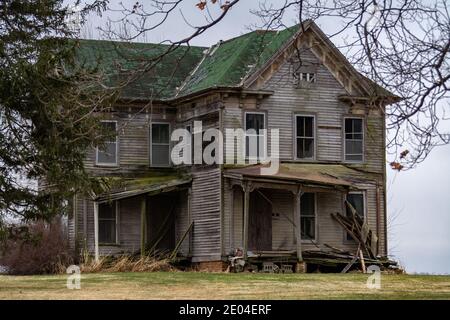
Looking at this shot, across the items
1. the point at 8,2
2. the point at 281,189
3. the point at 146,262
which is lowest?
the point at 146,262

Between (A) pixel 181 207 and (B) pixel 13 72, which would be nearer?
(B) pixel 13 72

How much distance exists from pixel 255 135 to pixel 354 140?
4.08 m

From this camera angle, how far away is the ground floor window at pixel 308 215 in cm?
3956

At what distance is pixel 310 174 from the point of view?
125ft

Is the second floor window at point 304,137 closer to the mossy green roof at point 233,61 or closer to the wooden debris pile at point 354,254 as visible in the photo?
the wooden debris pile at point 354,254

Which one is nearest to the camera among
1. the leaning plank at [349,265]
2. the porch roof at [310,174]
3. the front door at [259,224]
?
the porch roof at [310,174]

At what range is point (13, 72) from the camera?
3105 centimetres

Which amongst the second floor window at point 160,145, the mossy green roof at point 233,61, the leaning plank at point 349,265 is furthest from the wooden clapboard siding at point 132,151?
the leaning plank at point 349,265

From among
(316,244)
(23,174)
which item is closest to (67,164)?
(23,174)

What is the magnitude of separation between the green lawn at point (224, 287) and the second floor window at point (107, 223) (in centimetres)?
726

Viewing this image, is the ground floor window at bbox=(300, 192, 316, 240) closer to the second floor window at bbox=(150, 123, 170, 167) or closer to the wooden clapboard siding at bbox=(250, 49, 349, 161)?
the wooden clapboard siding at bbox=(250, 49, 349, 161)

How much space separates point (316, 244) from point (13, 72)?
13.3 m

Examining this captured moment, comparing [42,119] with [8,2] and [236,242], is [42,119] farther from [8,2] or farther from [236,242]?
[236,242]

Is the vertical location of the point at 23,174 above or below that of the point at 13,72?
below
